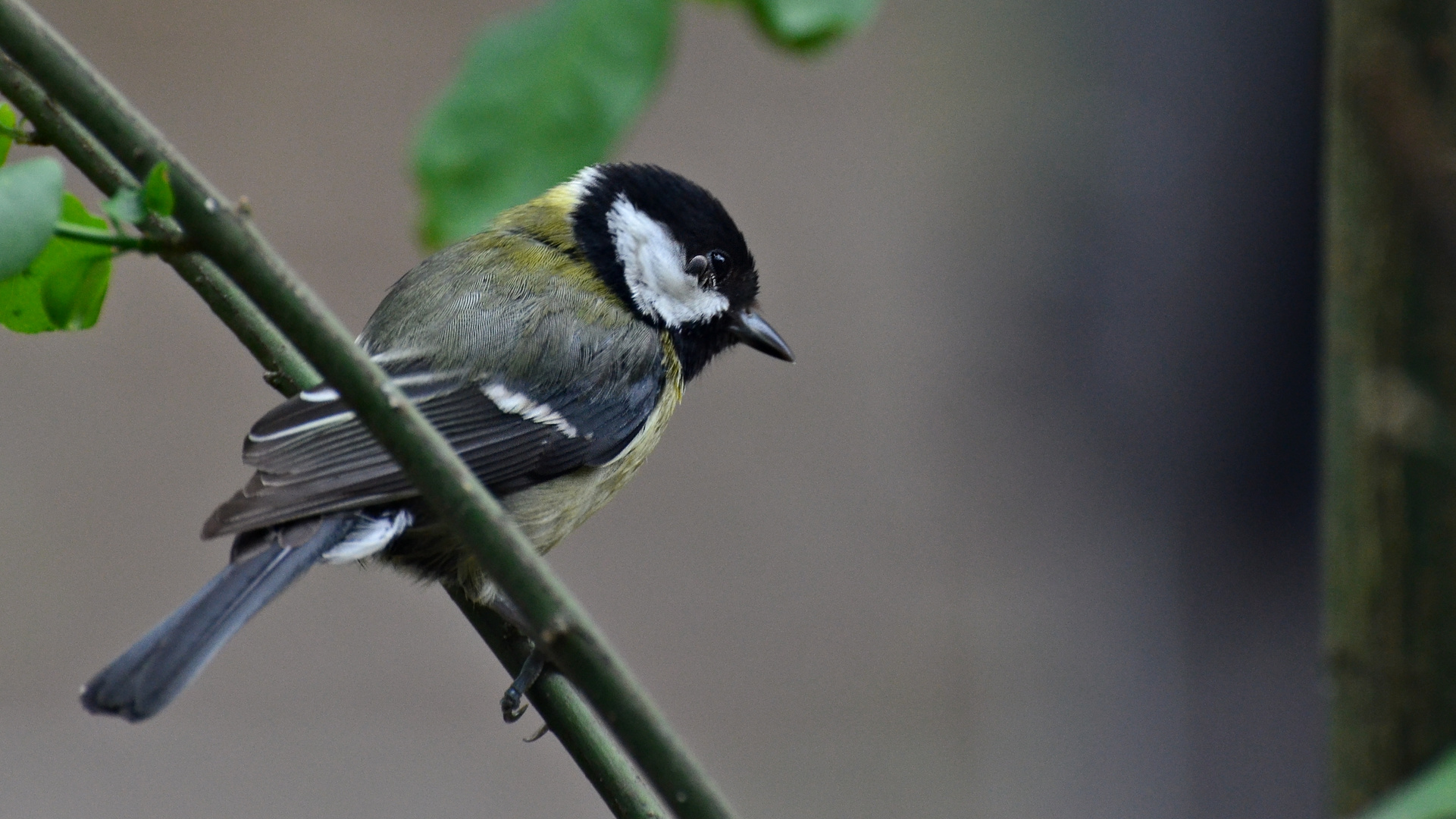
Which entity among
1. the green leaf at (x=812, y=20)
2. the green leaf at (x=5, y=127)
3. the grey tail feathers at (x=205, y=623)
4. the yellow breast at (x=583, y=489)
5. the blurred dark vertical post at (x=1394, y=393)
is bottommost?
the blurred dark vertical post at (x=1394, y=393)

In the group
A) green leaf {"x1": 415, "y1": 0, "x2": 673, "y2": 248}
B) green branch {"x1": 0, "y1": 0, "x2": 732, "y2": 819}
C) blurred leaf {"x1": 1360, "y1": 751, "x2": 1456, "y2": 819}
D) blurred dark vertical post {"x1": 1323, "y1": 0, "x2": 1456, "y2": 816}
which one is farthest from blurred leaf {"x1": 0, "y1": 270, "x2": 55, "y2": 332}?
blurred dark vertical post {"x1": 1323, "y1": 0, "x2": 1456, "y2": 816}

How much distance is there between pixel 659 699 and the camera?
13.2ft

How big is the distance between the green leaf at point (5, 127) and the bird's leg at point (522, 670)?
23.8 inches

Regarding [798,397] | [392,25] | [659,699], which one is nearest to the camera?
[392,25]

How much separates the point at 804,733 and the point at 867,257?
147 centimetres

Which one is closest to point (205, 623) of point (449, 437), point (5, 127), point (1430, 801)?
point (5, 127)

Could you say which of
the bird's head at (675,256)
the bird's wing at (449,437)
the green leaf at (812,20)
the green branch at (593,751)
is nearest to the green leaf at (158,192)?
the green leaf at (812,20)

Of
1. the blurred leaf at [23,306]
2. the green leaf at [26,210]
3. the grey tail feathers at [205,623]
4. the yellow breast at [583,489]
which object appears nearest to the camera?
the green leaf at [26,210]

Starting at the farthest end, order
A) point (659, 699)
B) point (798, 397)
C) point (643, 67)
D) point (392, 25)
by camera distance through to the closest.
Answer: point (798, 397) → point (659, 699) → point (392, 25) → point (643, 67)

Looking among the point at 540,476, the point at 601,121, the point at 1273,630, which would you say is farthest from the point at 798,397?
the point at 601,121

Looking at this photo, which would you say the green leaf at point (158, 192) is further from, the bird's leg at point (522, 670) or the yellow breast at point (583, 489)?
the yellow breast at point (583, 489)

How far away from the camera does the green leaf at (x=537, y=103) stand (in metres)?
0.94

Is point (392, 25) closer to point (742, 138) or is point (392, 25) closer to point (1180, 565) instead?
point (742, 138)

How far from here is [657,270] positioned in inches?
84.0
